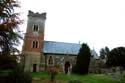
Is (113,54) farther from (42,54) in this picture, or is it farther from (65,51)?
(42,54)

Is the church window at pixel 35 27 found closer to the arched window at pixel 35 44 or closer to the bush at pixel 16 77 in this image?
the arched window at pixel 35 44

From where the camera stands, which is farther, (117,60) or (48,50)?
(48,50)

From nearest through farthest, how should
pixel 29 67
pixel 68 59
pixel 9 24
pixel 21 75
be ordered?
pixel 9 24 → pixel 21 75 → pixel 29 67 → pixel 68 59

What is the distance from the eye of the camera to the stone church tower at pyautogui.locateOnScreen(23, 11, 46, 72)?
4366cm

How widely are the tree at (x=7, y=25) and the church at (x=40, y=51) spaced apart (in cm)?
3144

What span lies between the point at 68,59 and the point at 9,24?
115 ft

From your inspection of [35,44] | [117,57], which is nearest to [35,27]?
[35,44]

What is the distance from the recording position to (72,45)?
4900 centimetres

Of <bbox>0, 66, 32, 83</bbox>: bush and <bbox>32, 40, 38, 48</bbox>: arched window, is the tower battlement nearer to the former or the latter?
<bbox>32, 40, 38, 48</bbox>: arched window

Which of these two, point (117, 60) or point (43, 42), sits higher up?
point (43, 42)

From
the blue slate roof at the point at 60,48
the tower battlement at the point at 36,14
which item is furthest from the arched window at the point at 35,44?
the tower battlement at the point at 36,14

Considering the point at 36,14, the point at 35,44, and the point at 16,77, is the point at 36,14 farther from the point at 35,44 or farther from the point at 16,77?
the point at 16,77

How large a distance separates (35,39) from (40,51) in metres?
2.45

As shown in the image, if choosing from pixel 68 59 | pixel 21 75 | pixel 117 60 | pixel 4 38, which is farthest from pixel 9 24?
pixel 68 59
